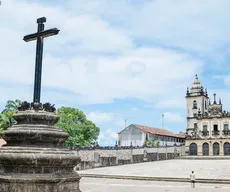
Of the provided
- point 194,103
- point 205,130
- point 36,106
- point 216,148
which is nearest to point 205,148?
point 216,148

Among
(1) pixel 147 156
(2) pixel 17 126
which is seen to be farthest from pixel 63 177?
(1) pixel 147 156

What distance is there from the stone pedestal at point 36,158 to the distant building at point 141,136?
55.0m

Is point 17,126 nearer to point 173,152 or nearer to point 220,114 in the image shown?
point 173,152

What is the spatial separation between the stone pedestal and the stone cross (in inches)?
19.1

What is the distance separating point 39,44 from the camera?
6531 mm

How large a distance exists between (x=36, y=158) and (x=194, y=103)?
60943 millimetres

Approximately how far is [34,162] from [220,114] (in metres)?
54.8

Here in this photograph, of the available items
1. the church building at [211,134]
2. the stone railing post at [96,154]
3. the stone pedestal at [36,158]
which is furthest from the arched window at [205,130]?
the stone pedestal at [36,158]

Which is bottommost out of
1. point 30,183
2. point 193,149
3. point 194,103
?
point 193,149

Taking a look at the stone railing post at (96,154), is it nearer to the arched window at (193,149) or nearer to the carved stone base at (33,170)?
the arched window at (193,149)

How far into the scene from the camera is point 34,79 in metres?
6.31

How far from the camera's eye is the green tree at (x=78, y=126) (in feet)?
150

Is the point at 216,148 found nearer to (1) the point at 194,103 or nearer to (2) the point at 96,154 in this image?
(1) the point at 194,103

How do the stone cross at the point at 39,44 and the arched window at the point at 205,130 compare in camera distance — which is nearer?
the stone cross at the point at 39,44
